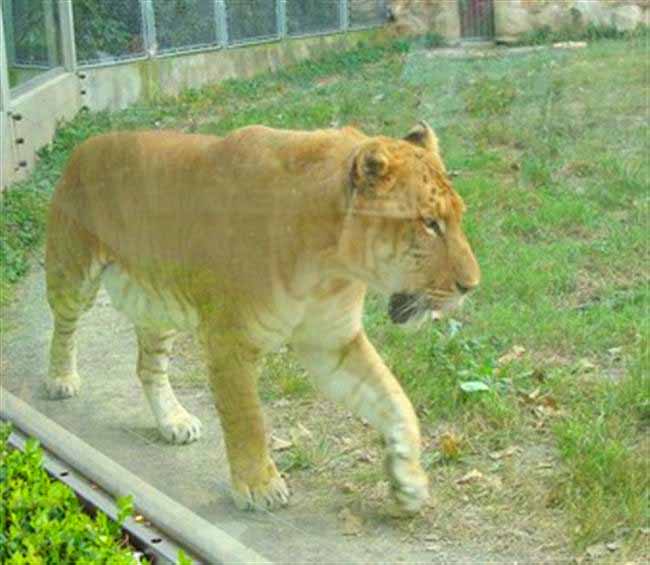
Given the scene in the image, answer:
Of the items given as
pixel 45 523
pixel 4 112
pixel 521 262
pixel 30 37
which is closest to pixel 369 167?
pixel 521 262

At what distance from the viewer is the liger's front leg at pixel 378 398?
107 inches

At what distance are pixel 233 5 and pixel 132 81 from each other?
28 cm

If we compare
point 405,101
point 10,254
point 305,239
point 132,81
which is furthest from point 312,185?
point 10,254

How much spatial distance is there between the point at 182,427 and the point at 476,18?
42.1 inches

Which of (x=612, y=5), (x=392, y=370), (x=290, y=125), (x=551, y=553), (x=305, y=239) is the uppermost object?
(x=612, y=5)

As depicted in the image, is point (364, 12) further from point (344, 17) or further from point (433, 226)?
point (433, 226)

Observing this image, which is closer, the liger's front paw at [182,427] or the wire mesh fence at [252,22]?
the wire mesh fence at [252,22]

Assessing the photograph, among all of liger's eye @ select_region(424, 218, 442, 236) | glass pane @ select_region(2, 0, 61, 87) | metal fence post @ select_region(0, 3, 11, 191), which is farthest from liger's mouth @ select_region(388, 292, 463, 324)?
metal fence post @ select_region(0, 3, 11, 191)

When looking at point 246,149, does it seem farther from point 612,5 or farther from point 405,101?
point 612,5

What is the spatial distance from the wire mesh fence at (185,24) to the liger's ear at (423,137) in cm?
50

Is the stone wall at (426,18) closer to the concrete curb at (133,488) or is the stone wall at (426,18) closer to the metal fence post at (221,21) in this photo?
the metal fence post at (221,21)

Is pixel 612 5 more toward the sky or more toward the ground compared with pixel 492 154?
more toward the sky

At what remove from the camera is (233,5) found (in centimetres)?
293

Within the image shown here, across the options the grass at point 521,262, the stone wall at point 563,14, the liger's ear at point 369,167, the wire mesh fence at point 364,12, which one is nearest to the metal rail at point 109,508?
the grass at point 521,262
